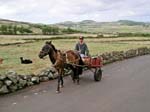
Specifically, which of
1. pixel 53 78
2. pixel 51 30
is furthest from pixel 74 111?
pixel 51 30

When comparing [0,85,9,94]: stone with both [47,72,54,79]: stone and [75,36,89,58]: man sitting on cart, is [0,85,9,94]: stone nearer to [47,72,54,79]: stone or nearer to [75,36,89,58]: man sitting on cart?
[47,72,54,79]: stone

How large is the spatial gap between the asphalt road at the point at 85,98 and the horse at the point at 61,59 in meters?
0.61

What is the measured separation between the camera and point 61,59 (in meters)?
17.1

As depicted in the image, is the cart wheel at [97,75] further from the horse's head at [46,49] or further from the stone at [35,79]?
the horse's head at [46,49]

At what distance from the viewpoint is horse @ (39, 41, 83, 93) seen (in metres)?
16.7

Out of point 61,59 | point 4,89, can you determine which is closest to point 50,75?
point 61,59

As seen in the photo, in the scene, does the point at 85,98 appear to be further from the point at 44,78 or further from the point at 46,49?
the point at 44,78

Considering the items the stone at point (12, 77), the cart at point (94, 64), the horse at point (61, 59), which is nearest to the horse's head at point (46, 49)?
the horse at point (61, 59)

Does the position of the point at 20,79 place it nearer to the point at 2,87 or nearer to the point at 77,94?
the point at 2,87

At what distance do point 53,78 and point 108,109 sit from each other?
311 inches

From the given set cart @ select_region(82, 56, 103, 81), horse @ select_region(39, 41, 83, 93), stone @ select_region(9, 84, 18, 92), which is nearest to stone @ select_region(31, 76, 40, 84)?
horse @ select_region(39, 41, 83, 93)

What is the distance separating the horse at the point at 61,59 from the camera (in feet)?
54.8

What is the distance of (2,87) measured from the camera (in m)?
15.5

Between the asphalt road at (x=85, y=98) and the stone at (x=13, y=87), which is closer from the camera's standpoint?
the asphalt road at (x=85, y=98)
